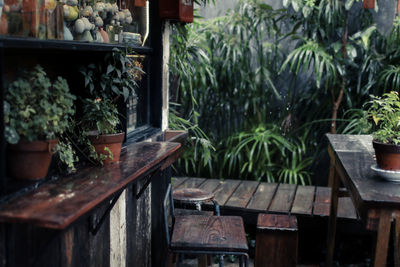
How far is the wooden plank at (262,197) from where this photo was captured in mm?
3871

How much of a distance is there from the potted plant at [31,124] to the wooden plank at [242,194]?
8.05ft

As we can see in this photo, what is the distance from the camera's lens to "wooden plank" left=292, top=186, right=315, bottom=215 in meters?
3.80

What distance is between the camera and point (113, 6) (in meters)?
2.36

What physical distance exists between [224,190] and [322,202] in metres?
0.84

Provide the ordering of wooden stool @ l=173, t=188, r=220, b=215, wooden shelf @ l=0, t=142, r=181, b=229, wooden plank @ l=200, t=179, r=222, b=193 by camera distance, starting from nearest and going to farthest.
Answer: wooden shelf @ l=0, t=142, r=181, b=229 < wooden stool @ l=173, t=188, r=220, b=215 < wooden plank @ l=200, t=179, r=222, b=193

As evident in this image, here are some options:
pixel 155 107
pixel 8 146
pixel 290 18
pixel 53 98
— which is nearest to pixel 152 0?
pixel 155 107

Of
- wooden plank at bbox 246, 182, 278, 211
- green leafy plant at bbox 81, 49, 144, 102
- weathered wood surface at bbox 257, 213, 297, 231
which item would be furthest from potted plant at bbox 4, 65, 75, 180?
wooden plank at bbox 246, 182, 278, 211

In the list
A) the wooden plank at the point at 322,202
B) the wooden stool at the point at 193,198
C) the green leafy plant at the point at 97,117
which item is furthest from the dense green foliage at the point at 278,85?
the green leafy plant at the point at 97,117

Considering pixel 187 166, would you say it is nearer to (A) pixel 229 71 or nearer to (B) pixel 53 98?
(A) pixel 229 71

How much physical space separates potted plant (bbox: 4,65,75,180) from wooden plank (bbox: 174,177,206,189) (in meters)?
2.85

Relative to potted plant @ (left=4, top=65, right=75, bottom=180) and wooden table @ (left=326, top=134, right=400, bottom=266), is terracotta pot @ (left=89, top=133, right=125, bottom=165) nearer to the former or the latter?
potted plant @ (left=4, top=65, right=75, bottom=180)

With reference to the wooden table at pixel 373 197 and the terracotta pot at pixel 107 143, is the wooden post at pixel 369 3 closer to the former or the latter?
the wooden table at pixel 373 197

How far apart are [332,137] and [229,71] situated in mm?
1628

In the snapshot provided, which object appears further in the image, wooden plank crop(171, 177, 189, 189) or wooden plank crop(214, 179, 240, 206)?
wooden plank crop(171, 177, 189, 189)
